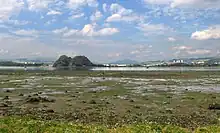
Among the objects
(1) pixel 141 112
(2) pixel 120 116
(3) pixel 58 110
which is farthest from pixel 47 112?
(1) pixel 141 112

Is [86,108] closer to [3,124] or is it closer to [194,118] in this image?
[194,118]

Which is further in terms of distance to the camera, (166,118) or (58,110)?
(58,110)

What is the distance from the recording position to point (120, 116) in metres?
27.1

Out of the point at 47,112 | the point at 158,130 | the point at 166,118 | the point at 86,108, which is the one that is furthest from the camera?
the point at 86,108

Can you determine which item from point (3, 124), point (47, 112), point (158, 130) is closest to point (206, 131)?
point (158, 130)

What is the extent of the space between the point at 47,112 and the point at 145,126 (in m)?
12.7

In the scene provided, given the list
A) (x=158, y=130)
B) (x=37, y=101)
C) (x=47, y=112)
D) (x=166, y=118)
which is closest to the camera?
(x=158, y=130)

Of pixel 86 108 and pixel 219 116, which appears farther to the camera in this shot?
pixel 86 108

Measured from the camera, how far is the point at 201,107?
33438mm

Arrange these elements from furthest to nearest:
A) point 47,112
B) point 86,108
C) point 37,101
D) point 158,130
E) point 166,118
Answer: point 37,101, point 86,108, point 47,112, point 166,118, point 158,130

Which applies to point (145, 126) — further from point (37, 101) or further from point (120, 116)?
point (37, 101)

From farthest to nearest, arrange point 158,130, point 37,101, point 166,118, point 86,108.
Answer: point 37,101, point 86,108, point 166,118, point 158,130

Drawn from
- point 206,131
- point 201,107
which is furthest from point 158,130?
point 201,107

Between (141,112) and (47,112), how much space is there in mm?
8505
